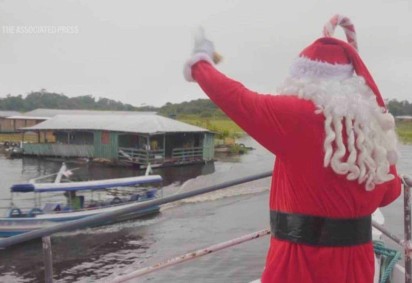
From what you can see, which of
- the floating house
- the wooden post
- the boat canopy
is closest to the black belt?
the wooden post

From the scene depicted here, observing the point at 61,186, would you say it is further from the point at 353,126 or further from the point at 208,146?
the point at 208,146

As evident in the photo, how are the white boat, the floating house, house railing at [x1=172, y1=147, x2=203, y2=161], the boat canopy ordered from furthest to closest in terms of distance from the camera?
house railing at [x1=172, y1=147, x2=203, y2=161] → the floating house → the boat canopy → the white boat

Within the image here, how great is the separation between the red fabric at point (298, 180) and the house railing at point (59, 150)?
89.5ft

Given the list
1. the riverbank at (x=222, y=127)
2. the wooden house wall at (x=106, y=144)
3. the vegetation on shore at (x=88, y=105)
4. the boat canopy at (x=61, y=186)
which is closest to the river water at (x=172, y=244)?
the boat canopy at (x=61, y=186)

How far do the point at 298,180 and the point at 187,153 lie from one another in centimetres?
2619

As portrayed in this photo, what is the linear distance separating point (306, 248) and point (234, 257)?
30.7ft

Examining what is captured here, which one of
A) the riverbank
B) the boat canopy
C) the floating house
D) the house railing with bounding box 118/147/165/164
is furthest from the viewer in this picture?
the riverbank

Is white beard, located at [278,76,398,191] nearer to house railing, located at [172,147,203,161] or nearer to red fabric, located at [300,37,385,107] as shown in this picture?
red fabric, located at [300,37,385,107]

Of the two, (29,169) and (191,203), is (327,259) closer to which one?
(191,203)

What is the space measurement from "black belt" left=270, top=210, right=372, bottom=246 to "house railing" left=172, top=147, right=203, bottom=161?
83.0ft

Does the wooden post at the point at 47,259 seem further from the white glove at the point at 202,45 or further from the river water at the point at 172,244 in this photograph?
the river water at the point at 172,244

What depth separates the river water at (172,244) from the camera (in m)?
9.67

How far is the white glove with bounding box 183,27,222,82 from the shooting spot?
53.7 inches

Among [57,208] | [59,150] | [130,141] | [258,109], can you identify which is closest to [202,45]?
[258,109]
